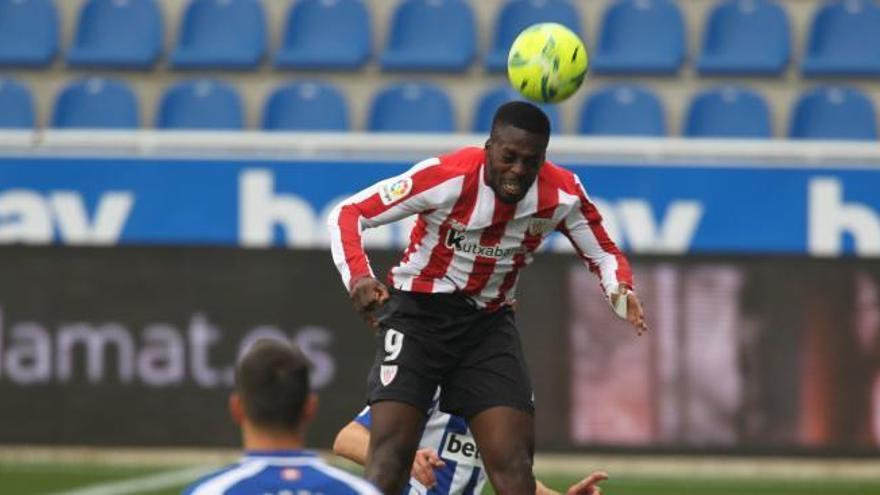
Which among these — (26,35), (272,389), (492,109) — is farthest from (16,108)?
(272,389)

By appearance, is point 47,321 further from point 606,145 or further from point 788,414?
point 788,414

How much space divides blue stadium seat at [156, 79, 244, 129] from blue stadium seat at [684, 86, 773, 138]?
358 cm

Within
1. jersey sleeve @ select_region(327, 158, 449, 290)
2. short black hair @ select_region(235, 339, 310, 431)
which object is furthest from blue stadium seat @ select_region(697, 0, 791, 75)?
short black hair @ select_region(235, 339, 310, 431)

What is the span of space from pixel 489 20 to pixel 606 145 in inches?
138

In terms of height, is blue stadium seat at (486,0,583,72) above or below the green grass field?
above

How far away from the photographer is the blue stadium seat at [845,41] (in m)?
15.5

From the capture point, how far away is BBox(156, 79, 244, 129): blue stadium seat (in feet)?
49.6

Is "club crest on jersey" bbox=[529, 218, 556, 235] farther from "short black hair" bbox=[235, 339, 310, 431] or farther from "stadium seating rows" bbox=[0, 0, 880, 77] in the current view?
"stadium seating rows" bbox=[0, 0, 880, 77]

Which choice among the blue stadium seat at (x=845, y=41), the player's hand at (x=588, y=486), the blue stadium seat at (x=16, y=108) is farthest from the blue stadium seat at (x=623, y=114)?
the player's hand at (x=588, y=486)

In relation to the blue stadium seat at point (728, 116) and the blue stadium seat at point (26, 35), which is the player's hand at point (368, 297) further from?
the blue stadium seat at point (26, 35)

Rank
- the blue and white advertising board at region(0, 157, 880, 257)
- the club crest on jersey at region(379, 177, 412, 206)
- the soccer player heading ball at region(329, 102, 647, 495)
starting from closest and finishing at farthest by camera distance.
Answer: the soccer player heading ball at region(329, 102, 647, 495)
the club crest on jersey at region(379, 177, 412, 206)
the blue and white advertising board at region(0, 157, 880, 257)

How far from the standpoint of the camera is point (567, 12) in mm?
15625

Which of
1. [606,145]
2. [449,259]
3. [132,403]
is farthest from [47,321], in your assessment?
[449,259]

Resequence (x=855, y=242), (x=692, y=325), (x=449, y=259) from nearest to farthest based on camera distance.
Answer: (x=449, y=259) → (x=692, y=325) → (x=855, y=242)
